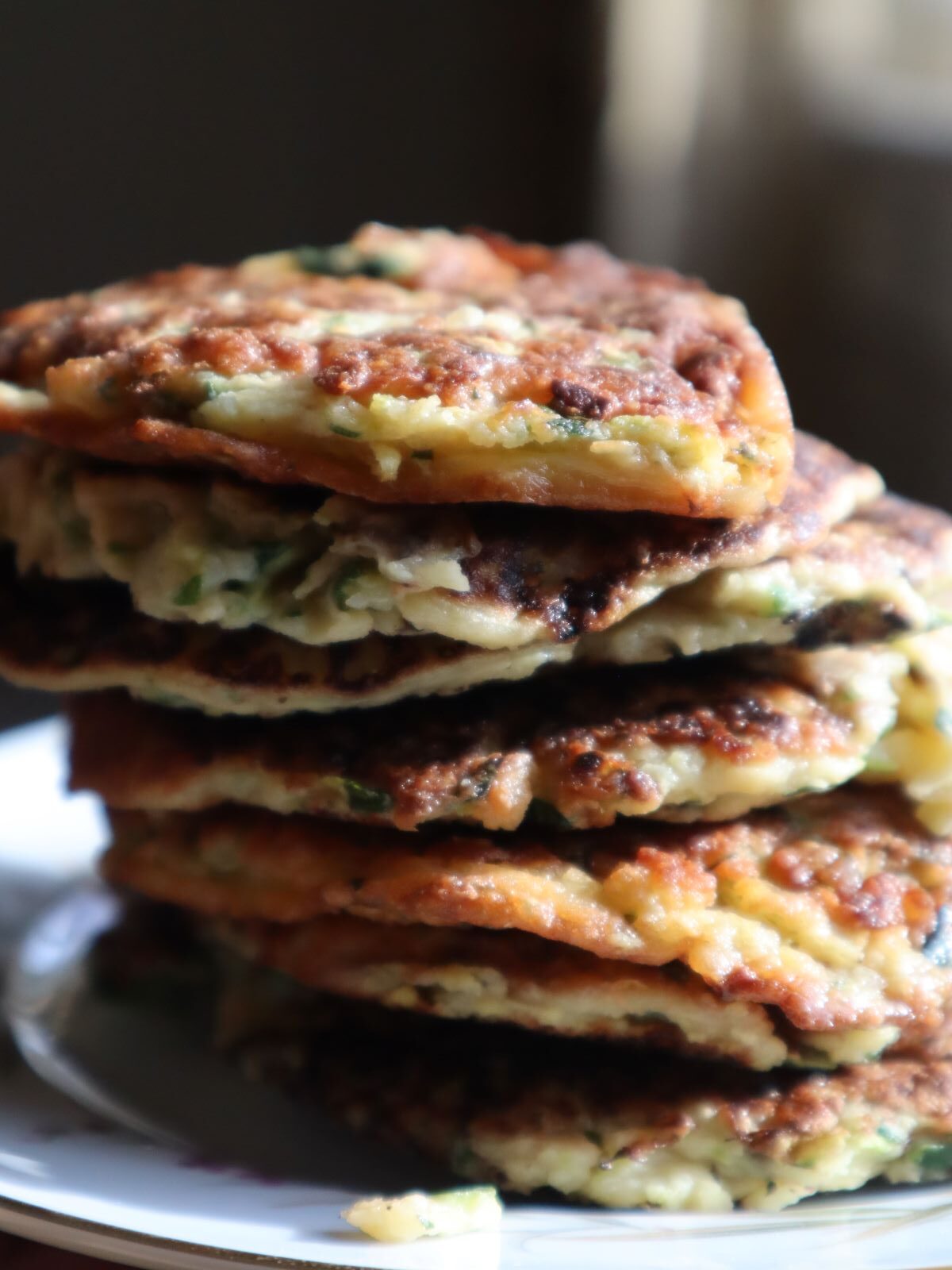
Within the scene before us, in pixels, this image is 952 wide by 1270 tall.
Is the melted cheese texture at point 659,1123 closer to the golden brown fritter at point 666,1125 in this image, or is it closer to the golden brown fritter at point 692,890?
the golden brown fritter at point 666,1125

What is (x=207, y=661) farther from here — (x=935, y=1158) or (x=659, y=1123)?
(x=935, y=1158)

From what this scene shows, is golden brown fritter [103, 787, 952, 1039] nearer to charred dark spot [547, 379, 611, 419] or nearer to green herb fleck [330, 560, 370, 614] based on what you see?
green herb fleck [330, 560, 370, 614]

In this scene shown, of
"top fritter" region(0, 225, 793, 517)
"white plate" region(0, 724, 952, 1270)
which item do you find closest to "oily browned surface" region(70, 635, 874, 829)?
"top fritter" region(0, 225, 793, 517)

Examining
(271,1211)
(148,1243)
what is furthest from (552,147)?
(148,1243)

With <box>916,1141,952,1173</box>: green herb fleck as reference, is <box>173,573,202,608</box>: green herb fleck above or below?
above

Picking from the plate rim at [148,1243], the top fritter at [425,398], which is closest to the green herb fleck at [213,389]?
the top fritter at [425,398]
